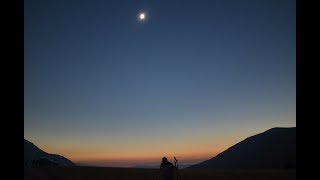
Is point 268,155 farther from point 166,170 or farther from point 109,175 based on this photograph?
point 166,170

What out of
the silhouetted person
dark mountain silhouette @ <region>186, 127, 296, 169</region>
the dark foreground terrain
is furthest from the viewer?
dark mountain silhouette @ <region>186, 127, 296, 169</region>

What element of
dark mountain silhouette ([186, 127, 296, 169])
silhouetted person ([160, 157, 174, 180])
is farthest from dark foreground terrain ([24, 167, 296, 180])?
dark mountain silhouette ([186, 127, 296, 169])

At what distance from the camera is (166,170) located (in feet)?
51.8

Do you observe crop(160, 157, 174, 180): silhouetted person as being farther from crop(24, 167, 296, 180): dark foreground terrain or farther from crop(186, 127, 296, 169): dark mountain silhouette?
crop(186, 127, 296, 169): dark mountain silhouette

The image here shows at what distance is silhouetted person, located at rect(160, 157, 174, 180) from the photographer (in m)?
15.8

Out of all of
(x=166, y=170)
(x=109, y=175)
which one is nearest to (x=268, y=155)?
(x=109, y=175)

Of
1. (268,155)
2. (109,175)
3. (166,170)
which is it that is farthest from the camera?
(268,155)

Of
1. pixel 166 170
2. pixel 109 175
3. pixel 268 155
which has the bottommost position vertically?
pixel 268 155

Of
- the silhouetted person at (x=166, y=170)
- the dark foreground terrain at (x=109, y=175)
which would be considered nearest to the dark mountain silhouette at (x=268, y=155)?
→ the dark foreground terrain at (x=109, y=175)
